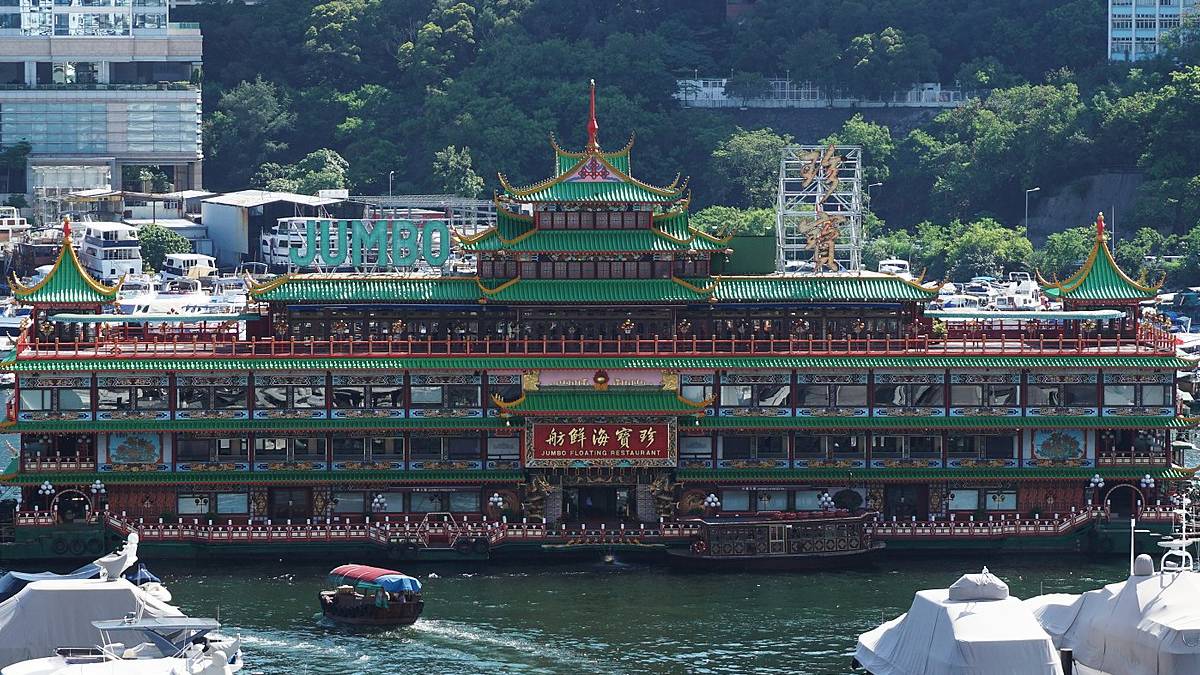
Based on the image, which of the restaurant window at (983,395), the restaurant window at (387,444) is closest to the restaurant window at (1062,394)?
the restaurant window at (983,395)

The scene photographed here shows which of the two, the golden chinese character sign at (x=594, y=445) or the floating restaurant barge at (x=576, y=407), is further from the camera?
the golden chinese character sign at (x=594, y=445)

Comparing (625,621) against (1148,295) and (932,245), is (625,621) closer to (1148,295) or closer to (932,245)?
(1148,295)

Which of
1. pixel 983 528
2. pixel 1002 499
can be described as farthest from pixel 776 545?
pixel 1002 499

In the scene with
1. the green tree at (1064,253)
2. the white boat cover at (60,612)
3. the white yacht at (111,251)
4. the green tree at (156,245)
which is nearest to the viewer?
the white boat cover at (60,612)

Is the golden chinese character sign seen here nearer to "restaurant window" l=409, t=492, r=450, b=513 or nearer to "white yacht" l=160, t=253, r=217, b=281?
"restaurant window" l=409, t=492, r=450, b=513

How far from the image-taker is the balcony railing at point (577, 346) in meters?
107

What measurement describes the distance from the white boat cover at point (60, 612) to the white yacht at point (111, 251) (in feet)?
339

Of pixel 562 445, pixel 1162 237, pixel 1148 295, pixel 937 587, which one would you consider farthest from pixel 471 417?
pixel 1162 237

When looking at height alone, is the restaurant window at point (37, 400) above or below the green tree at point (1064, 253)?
below

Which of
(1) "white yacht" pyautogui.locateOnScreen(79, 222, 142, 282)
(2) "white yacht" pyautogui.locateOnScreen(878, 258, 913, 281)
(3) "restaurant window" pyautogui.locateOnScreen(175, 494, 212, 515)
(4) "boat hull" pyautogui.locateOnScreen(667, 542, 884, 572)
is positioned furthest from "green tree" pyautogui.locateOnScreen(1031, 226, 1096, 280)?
(3) "restaurant window" pyautogui.locateOnScreen(175, 494, 212, 515)

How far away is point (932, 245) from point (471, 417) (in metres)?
91.3

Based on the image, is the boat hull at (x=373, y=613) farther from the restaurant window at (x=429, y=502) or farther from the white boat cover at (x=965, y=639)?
the white boat cover at (x=965, y=639)

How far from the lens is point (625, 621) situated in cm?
9631

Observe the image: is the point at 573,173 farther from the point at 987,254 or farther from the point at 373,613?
the point at 987,254
